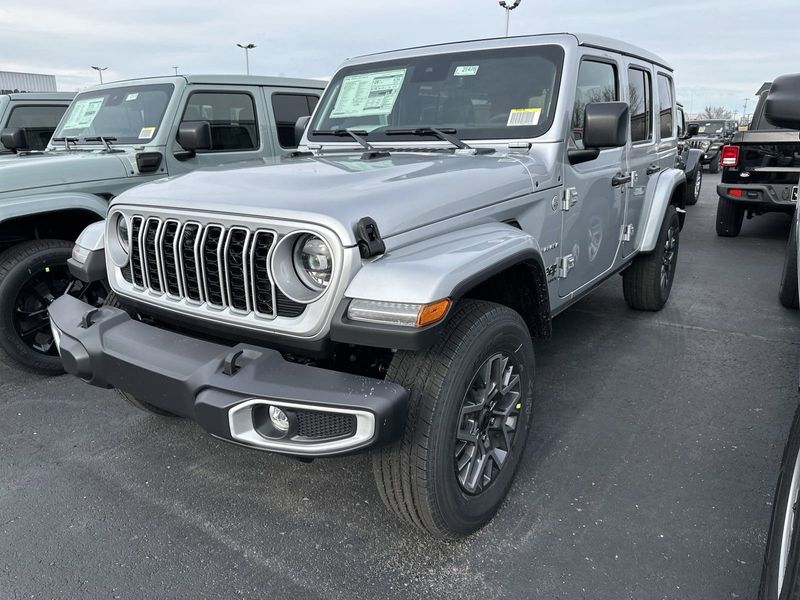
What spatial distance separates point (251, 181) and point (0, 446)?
2.11m

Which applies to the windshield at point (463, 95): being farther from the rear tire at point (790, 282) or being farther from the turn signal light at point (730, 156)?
the turn signal light at point (730, 156)

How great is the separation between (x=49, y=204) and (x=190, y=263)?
86.6 inches

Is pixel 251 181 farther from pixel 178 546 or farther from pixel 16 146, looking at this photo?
pixel 16 146

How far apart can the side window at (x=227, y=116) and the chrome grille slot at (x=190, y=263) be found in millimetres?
3010

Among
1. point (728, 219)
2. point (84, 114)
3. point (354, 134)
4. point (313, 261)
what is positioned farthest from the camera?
point (728, 219)

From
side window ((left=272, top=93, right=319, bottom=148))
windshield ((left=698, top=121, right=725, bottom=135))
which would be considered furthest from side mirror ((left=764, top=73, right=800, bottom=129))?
windshield ((left=698, top=121, right=725, bottom=135))

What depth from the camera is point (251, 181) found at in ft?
7.93

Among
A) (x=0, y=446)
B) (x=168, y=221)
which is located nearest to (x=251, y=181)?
(x=168, y=221)

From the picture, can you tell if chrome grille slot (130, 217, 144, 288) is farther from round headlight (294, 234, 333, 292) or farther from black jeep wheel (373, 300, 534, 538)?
black jeep wheel (373, 300, 534, 538)

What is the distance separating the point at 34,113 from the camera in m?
7.11

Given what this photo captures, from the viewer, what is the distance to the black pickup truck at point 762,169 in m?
7.09

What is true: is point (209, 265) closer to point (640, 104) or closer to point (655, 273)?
point (640, 104)

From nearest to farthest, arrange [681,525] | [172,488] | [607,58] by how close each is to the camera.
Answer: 1. [681,525]
2. [172,488]
3. [607,58]

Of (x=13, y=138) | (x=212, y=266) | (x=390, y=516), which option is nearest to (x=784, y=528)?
(x=390, y=516)
